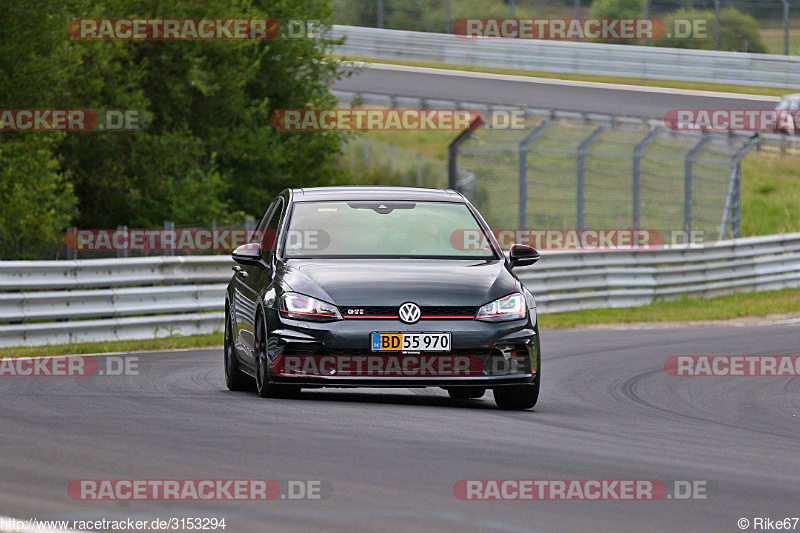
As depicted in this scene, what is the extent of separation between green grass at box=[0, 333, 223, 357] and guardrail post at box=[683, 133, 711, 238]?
11.4 meters

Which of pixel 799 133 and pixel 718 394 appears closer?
pixel 718 394

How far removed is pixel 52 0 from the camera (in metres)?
24.0

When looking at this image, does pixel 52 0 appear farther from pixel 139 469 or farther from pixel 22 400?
pixel 139 469

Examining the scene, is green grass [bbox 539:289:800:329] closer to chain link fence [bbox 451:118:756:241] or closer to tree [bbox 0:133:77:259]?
chain link fence [bbox 451:118:756:241]

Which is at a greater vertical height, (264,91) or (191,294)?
(264,91)

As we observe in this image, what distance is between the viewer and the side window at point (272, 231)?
10.6 meters

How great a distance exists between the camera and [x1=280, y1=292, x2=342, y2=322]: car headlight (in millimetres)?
9328

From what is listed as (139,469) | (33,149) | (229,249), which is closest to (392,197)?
(139,469)

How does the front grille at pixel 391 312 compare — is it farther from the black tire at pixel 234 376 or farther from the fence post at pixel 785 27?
the fence post at pixel 785 27

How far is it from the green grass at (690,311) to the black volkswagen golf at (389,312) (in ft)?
32.8

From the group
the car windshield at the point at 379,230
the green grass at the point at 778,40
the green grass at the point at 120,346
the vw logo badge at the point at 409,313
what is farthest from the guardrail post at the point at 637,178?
the green grass at the point at 778,40

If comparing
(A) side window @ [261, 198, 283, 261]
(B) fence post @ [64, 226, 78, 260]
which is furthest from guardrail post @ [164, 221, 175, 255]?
(A) side window @ [261, 198, 283, 261]

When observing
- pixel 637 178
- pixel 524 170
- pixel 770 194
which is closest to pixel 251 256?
pixel 524 170

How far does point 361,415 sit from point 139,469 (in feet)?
7.49
